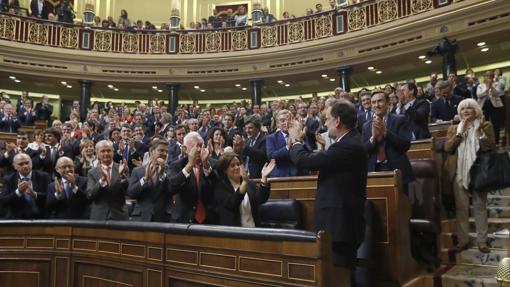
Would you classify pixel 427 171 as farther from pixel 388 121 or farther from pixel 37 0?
pixel 37 0

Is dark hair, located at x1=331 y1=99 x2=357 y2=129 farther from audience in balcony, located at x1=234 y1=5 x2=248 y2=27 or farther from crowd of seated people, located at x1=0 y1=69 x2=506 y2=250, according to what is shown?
audience in balcony, located at x1=234 y1=5 x2=248 y2=27

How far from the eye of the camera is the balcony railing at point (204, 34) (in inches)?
439

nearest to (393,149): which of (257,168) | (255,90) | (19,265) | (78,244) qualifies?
(257,168)

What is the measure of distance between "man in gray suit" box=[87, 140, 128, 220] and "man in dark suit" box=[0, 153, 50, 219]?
1.88 ft

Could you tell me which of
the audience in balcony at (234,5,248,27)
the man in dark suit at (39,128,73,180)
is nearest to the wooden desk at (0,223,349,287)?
the man in dark suit at (39,128,73,180)

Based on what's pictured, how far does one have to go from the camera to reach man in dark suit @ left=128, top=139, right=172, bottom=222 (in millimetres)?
3340

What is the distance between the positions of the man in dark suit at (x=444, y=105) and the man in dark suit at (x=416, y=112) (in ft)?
5.63

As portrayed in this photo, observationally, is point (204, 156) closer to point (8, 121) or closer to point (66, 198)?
point (66, 198)

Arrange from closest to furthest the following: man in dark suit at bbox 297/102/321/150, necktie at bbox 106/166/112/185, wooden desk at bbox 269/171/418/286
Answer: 1. wooden desk at bbox 269/171/418/286
2. necktie at bbox 106/166/112/185
3. man in dark suit at bbox 297/102/321/150

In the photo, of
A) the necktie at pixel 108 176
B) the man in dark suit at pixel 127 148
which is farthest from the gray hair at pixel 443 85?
the necktie at pixel 108 176

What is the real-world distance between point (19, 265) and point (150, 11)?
47.8ft

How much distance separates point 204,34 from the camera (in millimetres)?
13578

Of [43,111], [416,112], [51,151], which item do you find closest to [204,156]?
[416,112]

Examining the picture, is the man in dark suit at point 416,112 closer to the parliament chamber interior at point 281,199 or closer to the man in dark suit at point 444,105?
the parliament chamber interior at point 281,199
